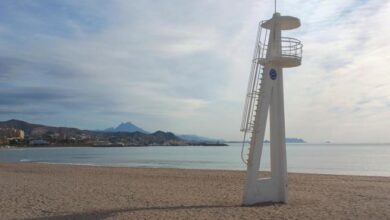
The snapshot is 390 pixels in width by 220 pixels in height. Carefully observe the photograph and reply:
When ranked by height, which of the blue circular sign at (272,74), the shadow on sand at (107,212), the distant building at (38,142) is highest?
the blue circular sign at (272,74)

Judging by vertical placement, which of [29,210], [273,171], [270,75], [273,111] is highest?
[270,75]

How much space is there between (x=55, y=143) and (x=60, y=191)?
178 metres

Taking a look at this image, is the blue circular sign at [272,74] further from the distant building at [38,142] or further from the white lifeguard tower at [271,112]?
the distant building at [38,142]

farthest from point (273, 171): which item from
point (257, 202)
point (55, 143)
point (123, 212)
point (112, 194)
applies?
point (55, 143)

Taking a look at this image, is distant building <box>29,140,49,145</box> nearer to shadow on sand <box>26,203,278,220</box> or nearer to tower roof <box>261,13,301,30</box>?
shadow on sand <box>26,203,278,220</box>

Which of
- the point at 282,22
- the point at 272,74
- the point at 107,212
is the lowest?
the point at 107,212

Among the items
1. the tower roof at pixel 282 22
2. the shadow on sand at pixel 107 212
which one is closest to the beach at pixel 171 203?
the shadow on sand at pixel 107 212

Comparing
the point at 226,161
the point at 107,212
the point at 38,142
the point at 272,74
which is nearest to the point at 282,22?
the point at 272,74

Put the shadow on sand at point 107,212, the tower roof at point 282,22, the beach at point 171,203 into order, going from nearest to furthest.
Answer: the shadow on sand at point 107,212 → the beach at point 171,203 → the tower roof at point 282,22

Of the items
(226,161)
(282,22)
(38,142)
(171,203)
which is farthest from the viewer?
(38,142)

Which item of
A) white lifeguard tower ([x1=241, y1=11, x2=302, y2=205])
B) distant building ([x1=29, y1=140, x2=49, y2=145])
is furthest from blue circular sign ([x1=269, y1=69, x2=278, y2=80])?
distant building ([x1=29, y1=140, x2=49, y2=145])

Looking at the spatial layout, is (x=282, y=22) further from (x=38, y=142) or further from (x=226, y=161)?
(x=38, y=142)

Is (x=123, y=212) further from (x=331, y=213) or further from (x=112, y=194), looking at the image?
(x=331, y=213)

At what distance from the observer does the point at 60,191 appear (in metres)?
16.9
